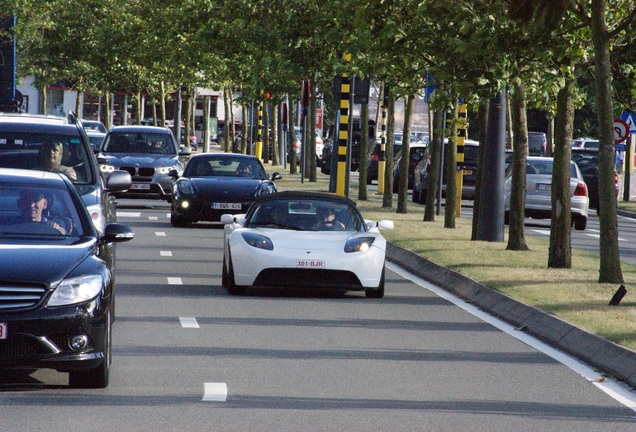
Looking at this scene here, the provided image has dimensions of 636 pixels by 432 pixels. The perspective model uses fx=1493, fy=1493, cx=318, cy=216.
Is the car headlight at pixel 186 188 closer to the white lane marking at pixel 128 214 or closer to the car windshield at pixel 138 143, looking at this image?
the white lane marking at pixel 128 214

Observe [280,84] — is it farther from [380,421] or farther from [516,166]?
[380,421]

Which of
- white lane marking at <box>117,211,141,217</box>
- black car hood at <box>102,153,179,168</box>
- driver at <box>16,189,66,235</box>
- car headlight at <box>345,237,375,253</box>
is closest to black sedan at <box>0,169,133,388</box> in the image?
driver at <box>16,189,66,235</box>

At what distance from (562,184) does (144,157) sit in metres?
16.4

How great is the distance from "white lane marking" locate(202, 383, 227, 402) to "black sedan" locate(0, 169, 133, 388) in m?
0.63

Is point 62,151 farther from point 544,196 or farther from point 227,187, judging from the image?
point 544,196

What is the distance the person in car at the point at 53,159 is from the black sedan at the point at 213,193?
11.2 meters

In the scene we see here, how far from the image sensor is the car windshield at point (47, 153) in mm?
14039

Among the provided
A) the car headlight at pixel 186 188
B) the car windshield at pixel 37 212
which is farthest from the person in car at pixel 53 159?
the car headlight at pixel 186 188

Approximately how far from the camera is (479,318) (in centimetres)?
1385

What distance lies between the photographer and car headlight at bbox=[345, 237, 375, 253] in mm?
15375

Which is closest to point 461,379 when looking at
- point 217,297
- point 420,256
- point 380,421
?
point 380,421

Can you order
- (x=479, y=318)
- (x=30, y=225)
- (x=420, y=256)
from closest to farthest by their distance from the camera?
1. (x=30, y=225)
2. (x=479, y=318)
3. (x=420, y=256)

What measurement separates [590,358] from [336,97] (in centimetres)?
2247

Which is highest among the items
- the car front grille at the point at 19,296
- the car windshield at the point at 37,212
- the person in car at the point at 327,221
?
the car windshield at the point at 37,212
